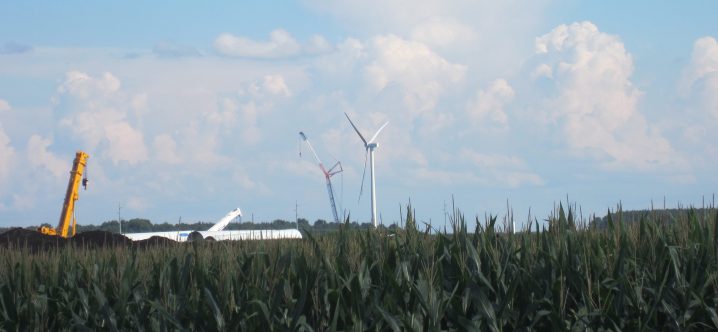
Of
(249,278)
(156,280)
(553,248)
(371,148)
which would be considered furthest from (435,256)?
(371,148)

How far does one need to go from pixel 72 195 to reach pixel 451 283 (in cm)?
4764

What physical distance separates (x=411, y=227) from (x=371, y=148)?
45507mm

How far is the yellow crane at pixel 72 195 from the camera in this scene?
5616 cm

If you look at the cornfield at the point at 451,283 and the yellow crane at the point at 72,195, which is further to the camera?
the yellow crane at the point at 72,195

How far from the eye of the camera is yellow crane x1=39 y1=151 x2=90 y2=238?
56.2 m

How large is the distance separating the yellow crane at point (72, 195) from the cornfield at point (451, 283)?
43.0 m

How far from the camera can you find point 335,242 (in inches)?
554

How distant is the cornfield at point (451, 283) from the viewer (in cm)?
1194

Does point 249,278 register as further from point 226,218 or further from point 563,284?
point 226,218

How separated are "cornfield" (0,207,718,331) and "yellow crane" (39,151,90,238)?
43015 millimetres

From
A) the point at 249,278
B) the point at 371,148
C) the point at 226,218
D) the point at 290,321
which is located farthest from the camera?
the point at 226,218

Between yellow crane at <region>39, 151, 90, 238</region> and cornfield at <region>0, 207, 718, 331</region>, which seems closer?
cornfield at <region>0, 207, 718, 331</region>

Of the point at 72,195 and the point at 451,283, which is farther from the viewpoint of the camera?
the point at 72,195

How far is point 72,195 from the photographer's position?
5694cm
